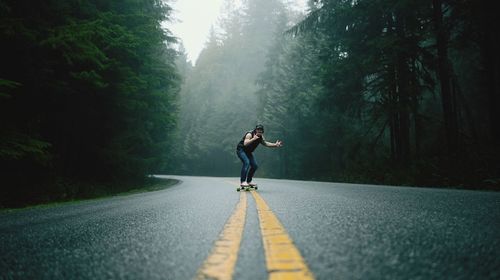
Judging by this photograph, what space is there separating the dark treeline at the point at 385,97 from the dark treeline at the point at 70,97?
31.4 ft

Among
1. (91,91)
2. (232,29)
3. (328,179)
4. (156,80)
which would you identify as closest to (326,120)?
(328,179)

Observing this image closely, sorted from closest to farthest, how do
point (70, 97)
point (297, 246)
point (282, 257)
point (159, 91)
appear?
1. point (282, 257)
2. point (297, 246)
3. point (70, 97)
4. point (159, 91)

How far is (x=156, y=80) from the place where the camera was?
49.0 feet

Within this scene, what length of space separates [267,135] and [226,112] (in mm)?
19995

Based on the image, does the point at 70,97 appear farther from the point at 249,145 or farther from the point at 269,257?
the point at 269,257

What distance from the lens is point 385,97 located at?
44.1ft

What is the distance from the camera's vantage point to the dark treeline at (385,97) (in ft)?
38.3

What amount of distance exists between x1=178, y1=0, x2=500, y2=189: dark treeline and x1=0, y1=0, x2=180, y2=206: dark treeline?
9575 millimetres

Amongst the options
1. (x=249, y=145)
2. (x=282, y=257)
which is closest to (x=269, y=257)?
(x=282, y=257)

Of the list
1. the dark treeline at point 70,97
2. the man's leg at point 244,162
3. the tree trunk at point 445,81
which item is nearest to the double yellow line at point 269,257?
the man's leg at point 244,162

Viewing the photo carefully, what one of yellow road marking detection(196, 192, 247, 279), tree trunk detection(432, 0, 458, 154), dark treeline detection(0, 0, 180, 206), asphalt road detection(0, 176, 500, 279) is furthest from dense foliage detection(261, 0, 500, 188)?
yellow road marking detection(196, 192, 247, 279)

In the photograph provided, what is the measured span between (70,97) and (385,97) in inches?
482

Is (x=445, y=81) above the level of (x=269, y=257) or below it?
above

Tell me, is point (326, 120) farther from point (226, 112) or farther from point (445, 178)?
point (226, 112)
